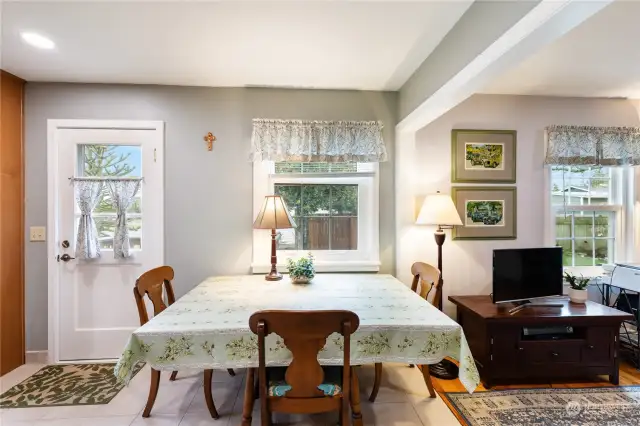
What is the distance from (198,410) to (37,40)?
2.57m

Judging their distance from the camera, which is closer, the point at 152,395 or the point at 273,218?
the point at 152,395

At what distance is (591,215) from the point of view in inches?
120

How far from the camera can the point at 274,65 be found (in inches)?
91.0

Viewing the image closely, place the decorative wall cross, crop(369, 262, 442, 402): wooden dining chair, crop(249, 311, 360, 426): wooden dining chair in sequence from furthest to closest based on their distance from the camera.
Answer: the decorative wall cross, crop(369, 262, 442, 402): wooden dining chair, crop(249, 311, 360, 426): wooden dining chair

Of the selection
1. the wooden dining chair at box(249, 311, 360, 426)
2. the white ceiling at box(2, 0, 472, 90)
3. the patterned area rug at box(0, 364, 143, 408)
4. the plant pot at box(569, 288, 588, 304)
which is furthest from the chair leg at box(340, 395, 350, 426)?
the plant pot at box(569, 288, 588, 304)

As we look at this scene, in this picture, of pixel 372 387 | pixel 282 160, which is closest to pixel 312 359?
pixel 372 387

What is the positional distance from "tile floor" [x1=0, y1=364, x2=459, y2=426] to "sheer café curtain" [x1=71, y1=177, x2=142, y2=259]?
1033mm

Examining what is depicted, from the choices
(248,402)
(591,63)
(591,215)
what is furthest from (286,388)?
A: (591,215)

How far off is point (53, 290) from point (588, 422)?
3.96m

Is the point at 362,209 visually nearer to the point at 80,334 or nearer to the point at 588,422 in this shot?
the point at 588,422

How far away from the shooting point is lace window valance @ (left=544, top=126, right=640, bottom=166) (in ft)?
9.36

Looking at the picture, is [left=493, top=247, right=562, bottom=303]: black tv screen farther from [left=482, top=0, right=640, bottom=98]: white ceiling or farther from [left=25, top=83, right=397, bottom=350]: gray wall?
[left=25, top=83, right=397, bottom=350]: gray wall

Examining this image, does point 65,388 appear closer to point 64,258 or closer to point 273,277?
point 64,258

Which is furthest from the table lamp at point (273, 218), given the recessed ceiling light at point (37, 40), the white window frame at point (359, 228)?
the recessed ceiling light at point (37, 40)
